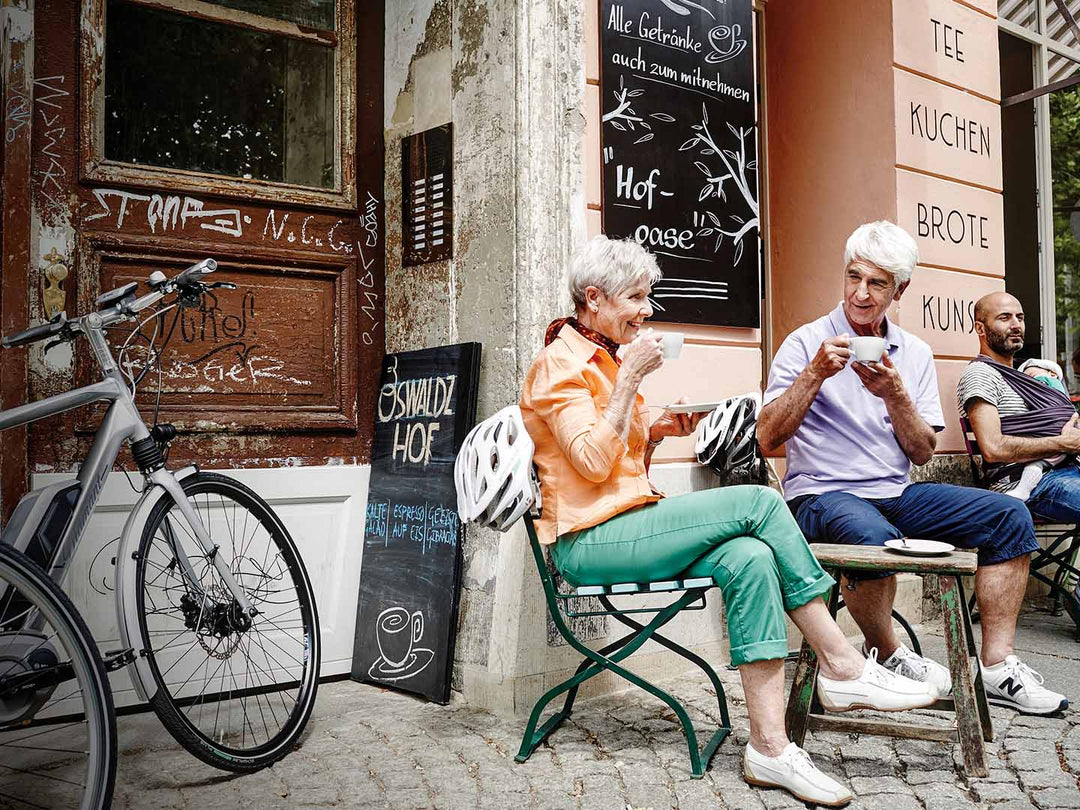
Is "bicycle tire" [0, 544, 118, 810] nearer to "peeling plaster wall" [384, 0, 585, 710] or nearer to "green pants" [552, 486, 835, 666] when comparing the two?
"green pants" [552, 486, 835, 666]

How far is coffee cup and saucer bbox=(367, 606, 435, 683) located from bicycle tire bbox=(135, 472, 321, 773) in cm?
33

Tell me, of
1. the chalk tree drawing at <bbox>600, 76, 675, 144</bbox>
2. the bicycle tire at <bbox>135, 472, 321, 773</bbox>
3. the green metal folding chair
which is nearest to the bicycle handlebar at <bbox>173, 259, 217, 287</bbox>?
the bicycle tire at <bbox>135, 472, 321, 773</bbox>

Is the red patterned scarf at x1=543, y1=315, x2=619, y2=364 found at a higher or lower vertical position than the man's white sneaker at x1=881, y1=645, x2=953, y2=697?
higher

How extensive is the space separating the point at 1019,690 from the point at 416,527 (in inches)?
88.5

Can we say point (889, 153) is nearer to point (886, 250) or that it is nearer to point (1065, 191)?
point (886, 250)

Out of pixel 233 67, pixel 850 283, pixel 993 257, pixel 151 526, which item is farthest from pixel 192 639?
pixel 993 257

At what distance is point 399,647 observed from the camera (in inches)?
145

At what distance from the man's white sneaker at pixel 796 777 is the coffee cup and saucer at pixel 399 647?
1340 millimetres

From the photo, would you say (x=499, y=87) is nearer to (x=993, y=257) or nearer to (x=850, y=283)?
(x=850, y=283)

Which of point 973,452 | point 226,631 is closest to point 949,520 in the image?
point 973,452

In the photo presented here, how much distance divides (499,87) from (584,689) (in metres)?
2.34

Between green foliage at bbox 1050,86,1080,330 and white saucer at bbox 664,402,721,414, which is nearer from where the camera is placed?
white saucer at bbox 664,402,721,414

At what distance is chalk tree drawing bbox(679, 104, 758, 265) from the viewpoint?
4375mm

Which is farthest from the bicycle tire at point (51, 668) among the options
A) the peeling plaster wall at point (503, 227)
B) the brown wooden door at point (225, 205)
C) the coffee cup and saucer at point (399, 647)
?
the peeling plaster wall at point (503, 227)
